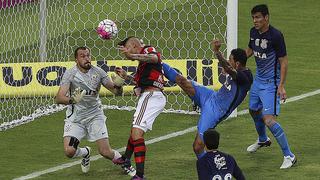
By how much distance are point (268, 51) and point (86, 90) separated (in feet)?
8.52

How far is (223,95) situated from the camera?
45.9 feet

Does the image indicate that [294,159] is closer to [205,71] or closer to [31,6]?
[205,71]

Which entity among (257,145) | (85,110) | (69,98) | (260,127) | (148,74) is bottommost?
(257,145)

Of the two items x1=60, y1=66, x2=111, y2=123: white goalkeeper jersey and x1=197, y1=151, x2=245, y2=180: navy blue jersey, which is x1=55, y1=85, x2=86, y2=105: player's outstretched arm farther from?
x1=197, y1=151, x2=245, y2=180: navy blue jersey

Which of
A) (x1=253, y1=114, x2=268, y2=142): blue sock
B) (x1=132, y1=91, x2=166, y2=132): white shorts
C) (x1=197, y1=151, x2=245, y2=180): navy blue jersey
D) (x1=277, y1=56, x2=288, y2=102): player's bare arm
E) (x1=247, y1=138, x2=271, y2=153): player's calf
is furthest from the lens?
(x1=247, y1=138, x2=271, y2=153): player's calf

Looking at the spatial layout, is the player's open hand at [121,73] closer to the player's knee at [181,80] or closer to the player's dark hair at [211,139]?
the player's knee at [181,80]

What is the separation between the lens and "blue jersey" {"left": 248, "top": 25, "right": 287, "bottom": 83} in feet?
47.6

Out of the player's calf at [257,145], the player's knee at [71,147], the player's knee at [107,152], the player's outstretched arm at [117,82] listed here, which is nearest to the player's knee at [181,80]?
the player's outstretched arm at [117,82]

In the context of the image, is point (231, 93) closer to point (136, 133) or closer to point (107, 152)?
point (136, 133)

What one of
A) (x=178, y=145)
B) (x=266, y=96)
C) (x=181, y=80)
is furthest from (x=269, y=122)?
(x=178, y=145)

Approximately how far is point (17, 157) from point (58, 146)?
0.87 metres

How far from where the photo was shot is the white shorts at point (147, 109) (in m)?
13.8

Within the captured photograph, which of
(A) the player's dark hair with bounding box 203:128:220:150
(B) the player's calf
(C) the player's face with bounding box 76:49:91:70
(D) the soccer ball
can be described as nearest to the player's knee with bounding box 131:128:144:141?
(C) the player's face with bounding box 76:49:91:70

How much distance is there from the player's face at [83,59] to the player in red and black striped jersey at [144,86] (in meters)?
0.59
